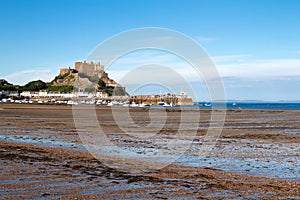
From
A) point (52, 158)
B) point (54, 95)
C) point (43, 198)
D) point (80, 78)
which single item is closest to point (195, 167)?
point (52, 158)

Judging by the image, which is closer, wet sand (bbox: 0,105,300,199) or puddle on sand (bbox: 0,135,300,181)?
wet sand (bbox: 0,105,300,199)

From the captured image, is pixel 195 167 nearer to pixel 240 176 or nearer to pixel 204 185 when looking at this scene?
pixel 240 176

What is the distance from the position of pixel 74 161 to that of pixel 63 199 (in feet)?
19.2

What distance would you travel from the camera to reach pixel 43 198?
891 cm

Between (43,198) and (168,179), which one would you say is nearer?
(43,198)

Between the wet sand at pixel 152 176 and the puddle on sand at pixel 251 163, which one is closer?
the wet sand at pixel 152 176

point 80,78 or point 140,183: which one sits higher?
point 80,78

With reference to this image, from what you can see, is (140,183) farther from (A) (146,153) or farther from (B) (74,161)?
(A) (146,153)

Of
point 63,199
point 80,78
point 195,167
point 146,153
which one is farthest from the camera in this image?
point 80,78

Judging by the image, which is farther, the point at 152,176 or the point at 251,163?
the point at 251,163

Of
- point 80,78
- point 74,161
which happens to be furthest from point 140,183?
point 80,78

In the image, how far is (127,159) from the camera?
15578 mm

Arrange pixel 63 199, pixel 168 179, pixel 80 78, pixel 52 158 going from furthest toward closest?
pixel 80 78
pixel 52 158
pixel 168 179
pixel 63 199

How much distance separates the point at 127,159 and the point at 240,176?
4.93 meters
